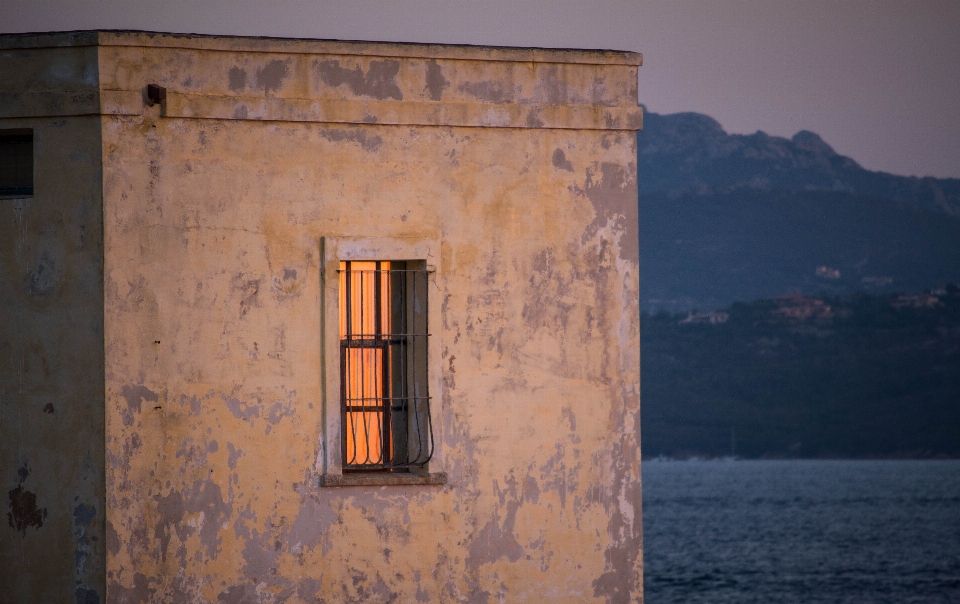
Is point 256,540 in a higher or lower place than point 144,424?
lower

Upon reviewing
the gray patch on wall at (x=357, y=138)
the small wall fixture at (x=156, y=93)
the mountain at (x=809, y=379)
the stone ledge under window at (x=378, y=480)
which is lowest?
the mountain at (x=809, y=379)

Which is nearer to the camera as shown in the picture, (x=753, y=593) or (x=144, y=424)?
(x=144, y=424)

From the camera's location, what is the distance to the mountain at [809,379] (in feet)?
518

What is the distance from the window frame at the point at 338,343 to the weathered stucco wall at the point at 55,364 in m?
1.47

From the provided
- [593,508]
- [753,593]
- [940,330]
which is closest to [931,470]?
[940,330]

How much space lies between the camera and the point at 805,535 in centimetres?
9456

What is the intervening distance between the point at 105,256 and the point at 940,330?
16311cm

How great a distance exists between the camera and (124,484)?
766 centimetres

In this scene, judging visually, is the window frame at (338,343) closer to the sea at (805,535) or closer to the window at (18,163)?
the window at (18,163)

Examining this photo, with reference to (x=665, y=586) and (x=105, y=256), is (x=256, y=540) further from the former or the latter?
(x=665, y=586)

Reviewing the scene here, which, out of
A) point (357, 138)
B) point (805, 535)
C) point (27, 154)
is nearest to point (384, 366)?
point (357, 138)

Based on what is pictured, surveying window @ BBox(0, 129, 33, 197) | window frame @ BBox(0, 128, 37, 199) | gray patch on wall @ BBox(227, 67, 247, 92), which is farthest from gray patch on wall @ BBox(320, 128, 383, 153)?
window @ BBox(0, 129, 33, 197)

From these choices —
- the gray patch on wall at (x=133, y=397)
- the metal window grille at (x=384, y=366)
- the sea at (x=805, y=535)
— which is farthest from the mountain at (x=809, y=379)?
the gray patch on wall at (x=133, y=397)

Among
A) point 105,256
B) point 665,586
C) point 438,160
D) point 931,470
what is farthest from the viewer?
point 931,470
